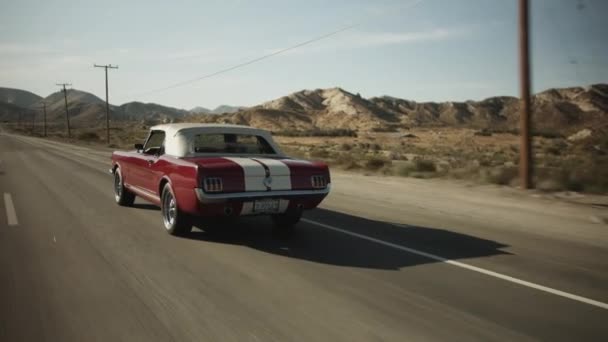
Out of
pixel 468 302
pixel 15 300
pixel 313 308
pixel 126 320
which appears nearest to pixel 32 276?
pixel 15 300

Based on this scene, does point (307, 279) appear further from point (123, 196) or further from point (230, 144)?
point (123, 196)

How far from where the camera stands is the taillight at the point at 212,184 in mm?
5723

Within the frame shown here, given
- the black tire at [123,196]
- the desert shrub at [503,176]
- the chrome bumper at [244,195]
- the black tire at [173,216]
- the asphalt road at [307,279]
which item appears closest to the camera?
the asphalt road at [307,279]

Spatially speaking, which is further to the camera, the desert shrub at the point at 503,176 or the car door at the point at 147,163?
the desert shrub at the point at 503,176

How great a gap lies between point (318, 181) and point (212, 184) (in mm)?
1496

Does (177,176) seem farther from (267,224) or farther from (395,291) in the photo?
(395,291)

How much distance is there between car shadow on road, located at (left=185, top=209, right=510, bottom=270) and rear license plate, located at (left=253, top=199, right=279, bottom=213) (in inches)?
18.0

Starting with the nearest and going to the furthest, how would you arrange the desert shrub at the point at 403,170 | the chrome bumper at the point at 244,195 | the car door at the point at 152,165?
1. the chrome bumper at the point at 244,195
2. the car door at the point at 152,165
3. the desert shrub at the point at 403,170

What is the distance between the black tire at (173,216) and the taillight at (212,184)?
842mm

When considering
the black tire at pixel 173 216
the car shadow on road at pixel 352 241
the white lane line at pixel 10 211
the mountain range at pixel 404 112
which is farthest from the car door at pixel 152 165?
the mountain range at pixel 404 112

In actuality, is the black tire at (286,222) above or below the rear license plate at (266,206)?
below

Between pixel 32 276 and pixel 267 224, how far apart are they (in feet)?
11.8

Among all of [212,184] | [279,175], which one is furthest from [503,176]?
[212,184]

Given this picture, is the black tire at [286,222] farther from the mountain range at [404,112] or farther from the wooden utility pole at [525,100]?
the mountain range at [404,112]
